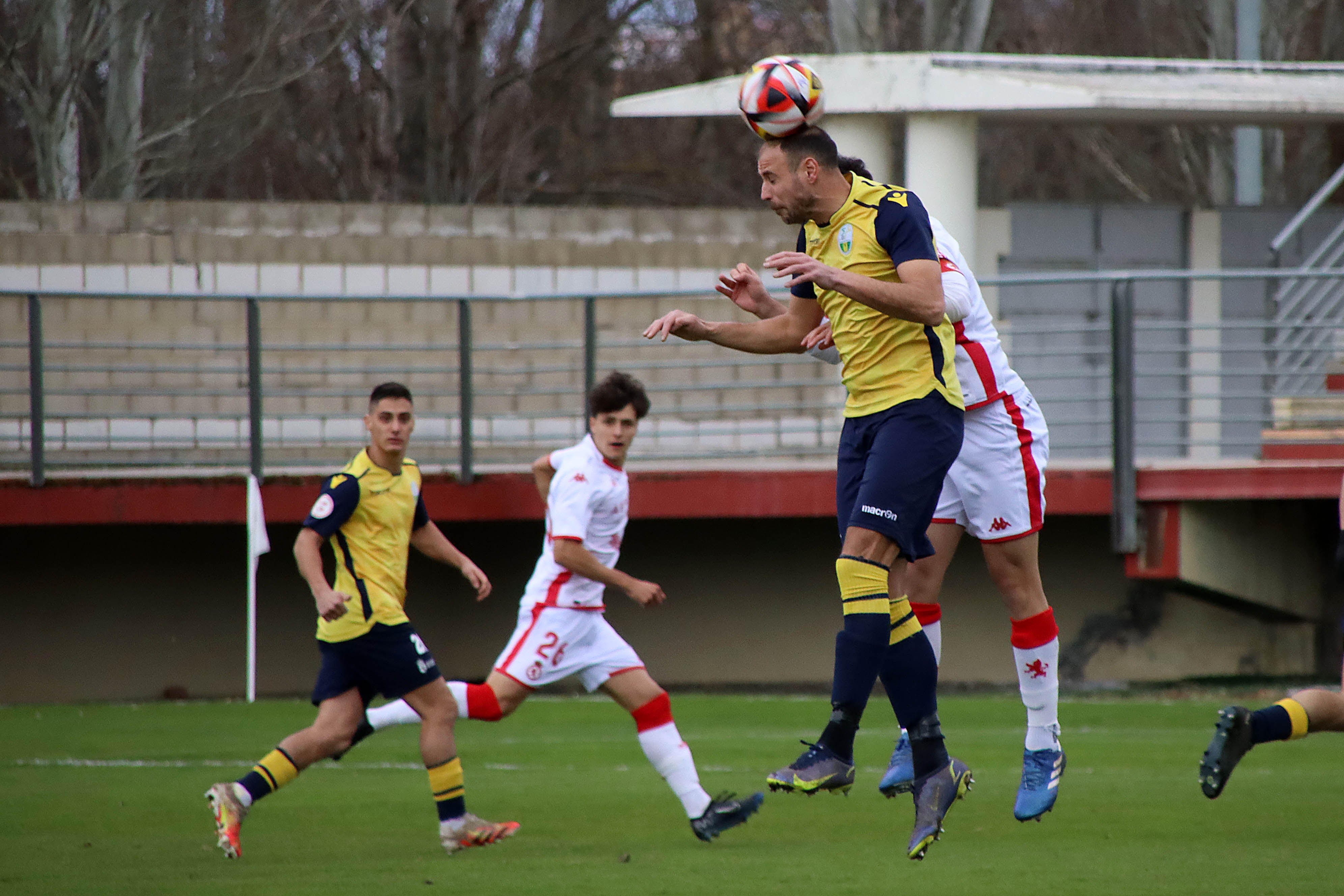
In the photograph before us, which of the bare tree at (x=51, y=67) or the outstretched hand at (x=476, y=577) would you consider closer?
the outstretched hand at (x=476, y=577)

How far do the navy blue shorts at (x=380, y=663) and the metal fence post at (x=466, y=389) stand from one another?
598 cm

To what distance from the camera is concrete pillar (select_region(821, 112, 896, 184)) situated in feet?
57.1

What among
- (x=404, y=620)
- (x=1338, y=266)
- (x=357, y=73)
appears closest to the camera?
(x=404, y=620)

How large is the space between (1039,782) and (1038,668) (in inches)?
17.6

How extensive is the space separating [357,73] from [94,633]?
14080 millimetres

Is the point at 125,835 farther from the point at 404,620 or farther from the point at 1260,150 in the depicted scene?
the point at 1260,150

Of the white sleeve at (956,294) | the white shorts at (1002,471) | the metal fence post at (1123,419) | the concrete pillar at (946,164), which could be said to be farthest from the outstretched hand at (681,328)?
the concrete pillar at (946,164)

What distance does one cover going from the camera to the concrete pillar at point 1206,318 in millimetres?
18141

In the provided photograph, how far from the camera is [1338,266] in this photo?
1977cm

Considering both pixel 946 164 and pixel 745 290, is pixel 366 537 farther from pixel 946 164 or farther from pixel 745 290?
pixel 946 164

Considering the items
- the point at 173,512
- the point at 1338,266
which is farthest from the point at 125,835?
the point at 1338,266

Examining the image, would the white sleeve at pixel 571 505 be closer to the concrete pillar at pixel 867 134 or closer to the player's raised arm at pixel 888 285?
the player's raised arm at pixel 888 285

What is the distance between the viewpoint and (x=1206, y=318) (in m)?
19.1

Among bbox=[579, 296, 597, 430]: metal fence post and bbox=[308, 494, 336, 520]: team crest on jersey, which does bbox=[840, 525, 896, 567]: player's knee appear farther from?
bbox=[579, 296, 597, 430]: metal fence post
